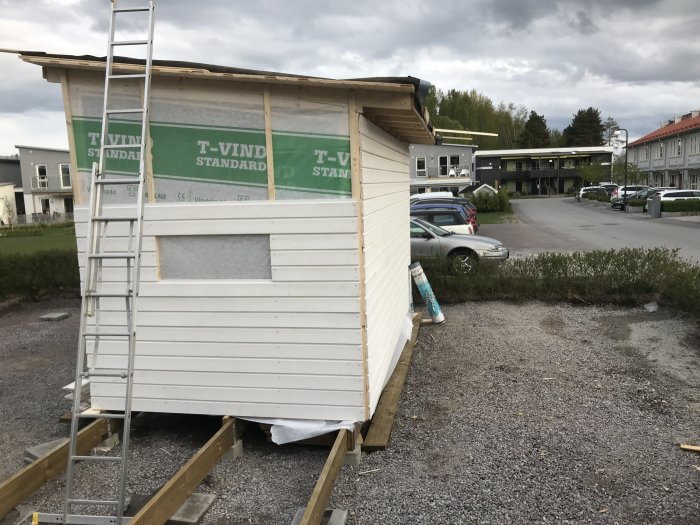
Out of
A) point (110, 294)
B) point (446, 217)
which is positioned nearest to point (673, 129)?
point (446, 217)

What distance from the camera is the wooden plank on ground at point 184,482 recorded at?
150 inches

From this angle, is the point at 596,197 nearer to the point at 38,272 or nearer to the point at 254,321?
the point at 38,272

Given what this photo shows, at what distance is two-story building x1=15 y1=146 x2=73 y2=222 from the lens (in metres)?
54.9

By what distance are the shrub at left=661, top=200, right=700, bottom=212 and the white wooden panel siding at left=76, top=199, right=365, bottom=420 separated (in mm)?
36005

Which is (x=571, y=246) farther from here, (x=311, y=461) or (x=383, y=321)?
(x=311, y=461)

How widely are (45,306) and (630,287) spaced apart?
12.6 meters

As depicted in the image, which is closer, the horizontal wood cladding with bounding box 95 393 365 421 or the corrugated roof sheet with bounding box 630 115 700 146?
the horizontal wood cladding with bounding box 95 393 365 421

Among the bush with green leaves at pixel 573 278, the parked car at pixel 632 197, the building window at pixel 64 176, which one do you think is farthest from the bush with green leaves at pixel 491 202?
the building window at pixel 64 176

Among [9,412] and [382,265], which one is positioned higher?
[382,265]

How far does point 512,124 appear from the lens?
4122 inches

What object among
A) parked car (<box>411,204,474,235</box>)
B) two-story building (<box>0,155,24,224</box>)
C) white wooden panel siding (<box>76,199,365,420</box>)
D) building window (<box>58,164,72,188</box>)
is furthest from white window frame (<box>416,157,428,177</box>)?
white wooden panel siding (<box>76,199,365,420</box>)

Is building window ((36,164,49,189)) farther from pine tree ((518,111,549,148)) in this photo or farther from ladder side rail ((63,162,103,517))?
pine tree ((518,111,549,148))

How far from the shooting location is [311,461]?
17.1ft

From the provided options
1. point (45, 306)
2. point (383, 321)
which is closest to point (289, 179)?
point (383, 321)
